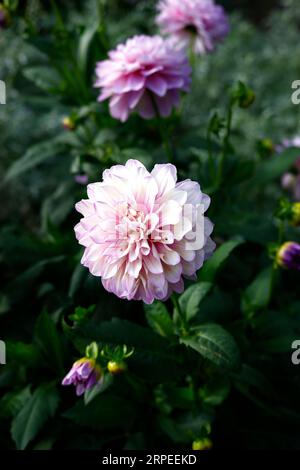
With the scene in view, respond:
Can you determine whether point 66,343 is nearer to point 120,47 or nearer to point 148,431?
point 148,431

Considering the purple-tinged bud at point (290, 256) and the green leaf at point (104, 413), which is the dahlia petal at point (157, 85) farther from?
the green leaf at point (104, 413)

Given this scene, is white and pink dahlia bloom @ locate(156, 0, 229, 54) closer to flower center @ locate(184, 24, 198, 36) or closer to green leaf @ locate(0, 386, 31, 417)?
flower center @ locate(184, 24, 198, 36)

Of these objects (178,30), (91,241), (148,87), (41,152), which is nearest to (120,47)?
(148,87)

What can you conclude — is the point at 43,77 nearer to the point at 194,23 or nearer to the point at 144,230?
the point at 194,23

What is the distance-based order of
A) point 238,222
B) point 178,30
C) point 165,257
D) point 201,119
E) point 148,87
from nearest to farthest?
point 165,257 < point 148,87 < point 238,222 < point 178,30 < point 201,119

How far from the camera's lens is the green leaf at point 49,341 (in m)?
1.18

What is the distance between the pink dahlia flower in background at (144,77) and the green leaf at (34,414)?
0.58 meters

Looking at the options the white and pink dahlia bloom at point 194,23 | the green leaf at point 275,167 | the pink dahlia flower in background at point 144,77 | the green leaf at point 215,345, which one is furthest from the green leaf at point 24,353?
the white and pink dahlia bloom at point 194,23

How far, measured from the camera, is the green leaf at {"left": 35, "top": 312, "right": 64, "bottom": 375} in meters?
1.18

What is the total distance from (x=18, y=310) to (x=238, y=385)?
56 centimetres

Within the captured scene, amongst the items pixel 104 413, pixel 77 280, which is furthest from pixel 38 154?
pixel 104 413

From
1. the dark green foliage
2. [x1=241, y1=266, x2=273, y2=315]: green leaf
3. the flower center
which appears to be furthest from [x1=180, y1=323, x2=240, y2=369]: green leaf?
the flower center

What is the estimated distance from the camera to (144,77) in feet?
3.78

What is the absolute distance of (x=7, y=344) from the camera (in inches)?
46.4
